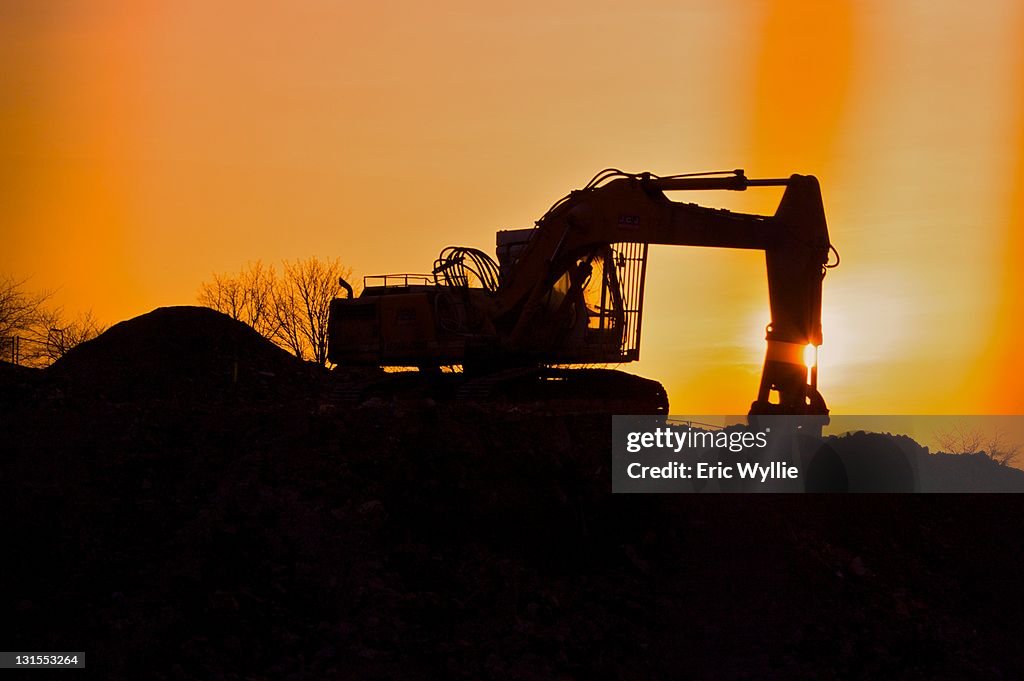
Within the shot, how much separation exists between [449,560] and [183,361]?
2273 centimetres

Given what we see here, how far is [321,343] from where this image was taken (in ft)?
174

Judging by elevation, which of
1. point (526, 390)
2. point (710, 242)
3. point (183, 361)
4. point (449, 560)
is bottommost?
point (449, 560)

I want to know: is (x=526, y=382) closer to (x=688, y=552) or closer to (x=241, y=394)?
(x=688, y=552)

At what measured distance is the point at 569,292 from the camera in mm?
28172

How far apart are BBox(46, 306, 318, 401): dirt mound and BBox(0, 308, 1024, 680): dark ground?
13509mm

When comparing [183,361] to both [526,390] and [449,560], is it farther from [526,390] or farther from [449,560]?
[449,560]

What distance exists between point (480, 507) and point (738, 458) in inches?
210

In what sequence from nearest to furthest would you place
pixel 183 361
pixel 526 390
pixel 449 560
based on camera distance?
pixel 449 560 → pixel 526 390 → pixel 183 361

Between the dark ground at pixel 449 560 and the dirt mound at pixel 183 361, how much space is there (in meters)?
13.5

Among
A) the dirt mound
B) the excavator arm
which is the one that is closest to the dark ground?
the excavator arm

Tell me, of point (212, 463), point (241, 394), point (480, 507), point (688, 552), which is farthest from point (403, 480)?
point (241, 394)

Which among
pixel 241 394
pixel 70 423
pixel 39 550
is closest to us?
pixel 39 550

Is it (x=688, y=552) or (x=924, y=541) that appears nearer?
(x=688, y=552)

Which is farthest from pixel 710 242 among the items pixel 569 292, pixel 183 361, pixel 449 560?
pixel 183 361
